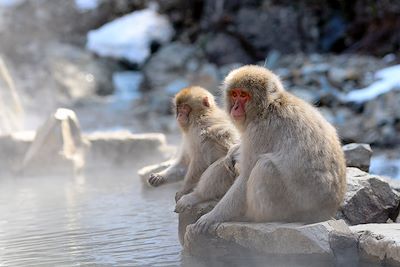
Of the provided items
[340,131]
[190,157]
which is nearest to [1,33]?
[340,131]

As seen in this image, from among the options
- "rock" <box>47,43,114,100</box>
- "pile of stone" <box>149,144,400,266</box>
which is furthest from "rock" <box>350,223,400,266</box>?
"rock" <box>47,43,114,100</box>

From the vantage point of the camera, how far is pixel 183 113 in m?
4.16

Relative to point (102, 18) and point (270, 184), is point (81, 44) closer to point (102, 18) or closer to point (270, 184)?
point (102, 18)

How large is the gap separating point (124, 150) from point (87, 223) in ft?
9.13

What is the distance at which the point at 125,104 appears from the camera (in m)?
13.4

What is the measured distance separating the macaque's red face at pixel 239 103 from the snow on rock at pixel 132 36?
39.8 feet

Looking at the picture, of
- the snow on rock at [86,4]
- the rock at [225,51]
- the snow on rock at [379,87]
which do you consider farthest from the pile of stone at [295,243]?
the snow on rock at [86,4]

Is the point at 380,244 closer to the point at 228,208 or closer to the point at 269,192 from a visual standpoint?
the point at 269,192

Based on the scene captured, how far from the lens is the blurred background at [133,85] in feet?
14.5

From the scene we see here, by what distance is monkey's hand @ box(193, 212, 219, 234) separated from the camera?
3.47 meters

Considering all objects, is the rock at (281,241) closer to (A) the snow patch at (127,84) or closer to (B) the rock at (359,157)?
(B) the rock at (359,157)

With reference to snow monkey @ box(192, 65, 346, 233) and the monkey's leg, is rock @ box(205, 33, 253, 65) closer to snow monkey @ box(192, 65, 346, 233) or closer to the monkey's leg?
snow monkey @ box(192, 65, 346, 233)

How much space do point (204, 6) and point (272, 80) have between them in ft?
43.5

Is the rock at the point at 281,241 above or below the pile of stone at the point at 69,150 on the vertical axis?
below
